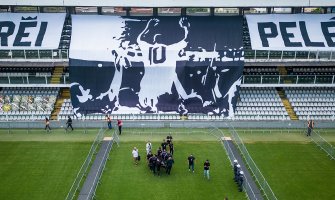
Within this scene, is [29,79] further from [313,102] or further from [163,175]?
[313,102]

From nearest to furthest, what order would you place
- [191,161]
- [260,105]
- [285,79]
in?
[191,161], [285,79], [260,105]

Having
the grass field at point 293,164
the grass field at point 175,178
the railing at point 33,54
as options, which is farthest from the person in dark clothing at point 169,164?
the railing at point 33,54

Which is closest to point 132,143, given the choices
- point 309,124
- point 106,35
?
point 106,35

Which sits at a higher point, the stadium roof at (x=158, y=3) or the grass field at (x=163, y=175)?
the stadium roof at (x=158, y=3)

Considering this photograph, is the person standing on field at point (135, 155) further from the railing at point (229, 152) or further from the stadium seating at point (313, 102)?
the stadium seating at point (313, 102)

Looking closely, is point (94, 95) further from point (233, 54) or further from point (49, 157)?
point (233, 54)

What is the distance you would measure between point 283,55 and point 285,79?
79.8 inches

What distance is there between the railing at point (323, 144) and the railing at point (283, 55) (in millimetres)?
6674

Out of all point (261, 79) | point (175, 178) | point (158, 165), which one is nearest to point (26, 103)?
point (158, 165)

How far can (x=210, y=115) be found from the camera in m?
35.2

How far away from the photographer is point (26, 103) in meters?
35.2

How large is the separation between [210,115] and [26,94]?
1582 centimetres

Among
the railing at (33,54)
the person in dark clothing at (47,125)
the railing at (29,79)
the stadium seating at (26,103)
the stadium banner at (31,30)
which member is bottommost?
the person in dark clothing at (47,125)

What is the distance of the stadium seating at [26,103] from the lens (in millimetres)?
34438
